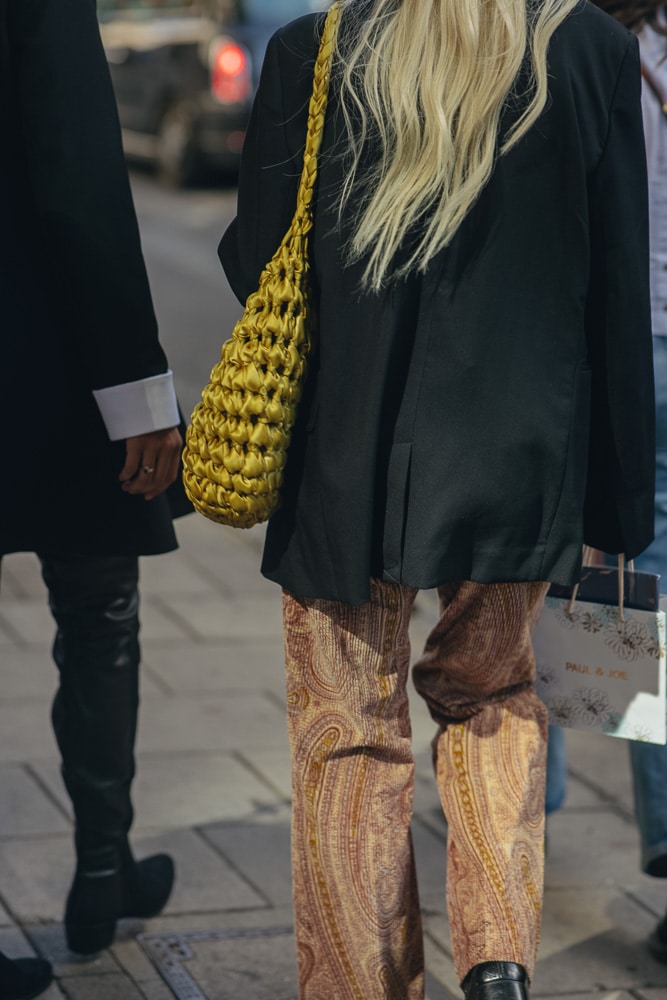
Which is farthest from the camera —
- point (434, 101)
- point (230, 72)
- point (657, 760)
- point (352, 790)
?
point (230, 72)

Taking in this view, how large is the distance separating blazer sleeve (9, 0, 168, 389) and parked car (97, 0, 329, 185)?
424 inches

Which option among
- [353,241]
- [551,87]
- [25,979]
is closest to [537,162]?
[551,87]

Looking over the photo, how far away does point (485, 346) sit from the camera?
2.03m

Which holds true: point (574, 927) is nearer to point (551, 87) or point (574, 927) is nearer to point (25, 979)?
point (25, 979)

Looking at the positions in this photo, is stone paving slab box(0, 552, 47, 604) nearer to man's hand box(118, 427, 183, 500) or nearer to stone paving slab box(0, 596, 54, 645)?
stone paving slab box(0, 596, 54, 645)

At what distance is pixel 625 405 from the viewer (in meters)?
2.13

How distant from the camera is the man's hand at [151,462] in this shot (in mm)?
2537

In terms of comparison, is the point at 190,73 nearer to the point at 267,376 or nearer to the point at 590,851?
the point at 590,851

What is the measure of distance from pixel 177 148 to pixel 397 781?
12223 mm

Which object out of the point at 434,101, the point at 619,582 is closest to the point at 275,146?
the point at 434,101

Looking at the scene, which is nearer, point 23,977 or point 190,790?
point 23,977

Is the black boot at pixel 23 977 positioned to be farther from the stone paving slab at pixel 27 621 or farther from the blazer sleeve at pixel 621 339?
the stone paving slab at pixel 27 621

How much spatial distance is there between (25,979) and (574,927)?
1066 mm

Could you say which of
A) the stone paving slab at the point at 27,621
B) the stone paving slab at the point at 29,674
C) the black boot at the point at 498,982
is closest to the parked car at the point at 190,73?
the stone paving slab at the point at 27,621
